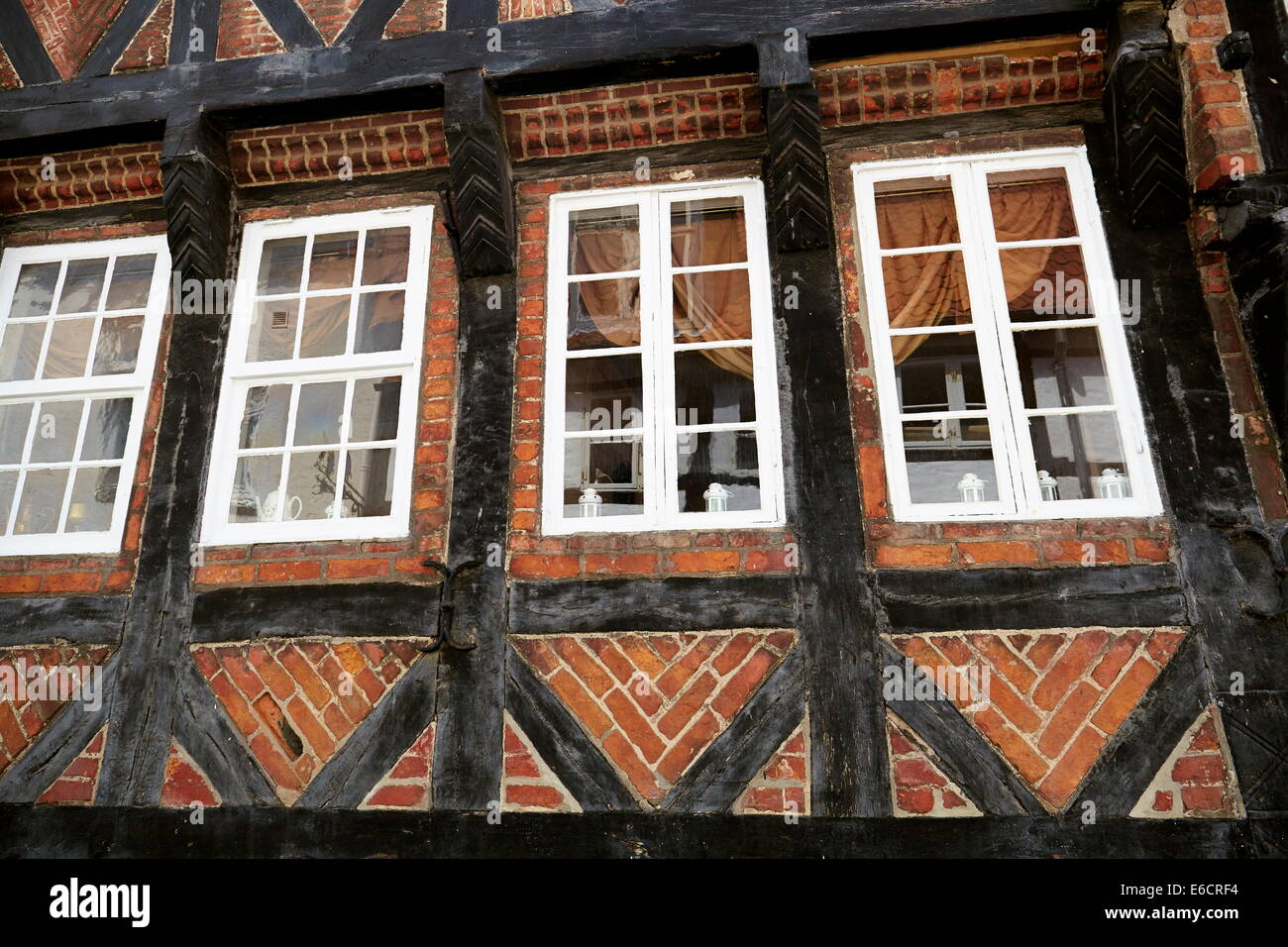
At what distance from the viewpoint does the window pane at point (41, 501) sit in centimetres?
418

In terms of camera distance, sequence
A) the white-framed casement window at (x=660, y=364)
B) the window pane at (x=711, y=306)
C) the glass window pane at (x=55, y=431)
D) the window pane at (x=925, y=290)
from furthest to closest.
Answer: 1. the glass window pane at (x=55, y=431)
2. the window pane at (x=711, y=306)
3. the window pane at (x=925, y=290)
4. the white-framed casement window at (x=660, y=364)

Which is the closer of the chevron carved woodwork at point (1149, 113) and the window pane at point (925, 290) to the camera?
the chevron carved woodwork at point (1149, 113)

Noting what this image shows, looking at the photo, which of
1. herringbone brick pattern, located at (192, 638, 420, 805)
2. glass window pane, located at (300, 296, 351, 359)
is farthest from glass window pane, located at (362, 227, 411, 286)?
herringbone brick pattern, located at (192, 638, 420, 805)

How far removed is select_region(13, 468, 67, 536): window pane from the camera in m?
4.18

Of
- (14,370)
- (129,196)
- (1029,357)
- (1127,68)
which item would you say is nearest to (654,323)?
(1029,357)

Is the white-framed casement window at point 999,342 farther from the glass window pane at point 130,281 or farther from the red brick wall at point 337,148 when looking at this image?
the glass window pane at point 130,281

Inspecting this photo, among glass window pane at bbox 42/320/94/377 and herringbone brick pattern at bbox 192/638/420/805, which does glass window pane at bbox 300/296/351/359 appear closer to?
glass window pane at bbox 42/320/94/377

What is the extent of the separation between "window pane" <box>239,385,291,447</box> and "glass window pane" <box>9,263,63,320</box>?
4.63ft

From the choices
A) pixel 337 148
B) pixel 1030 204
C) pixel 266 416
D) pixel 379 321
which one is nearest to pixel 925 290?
pixel 1030 204

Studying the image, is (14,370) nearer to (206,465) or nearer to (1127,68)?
(206,465)

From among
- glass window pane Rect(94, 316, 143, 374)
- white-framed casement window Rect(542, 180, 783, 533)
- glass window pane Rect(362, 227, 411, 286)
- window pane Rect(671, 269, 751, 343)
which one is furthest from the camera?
glass window pane Rect(94, 316, 143, 374)

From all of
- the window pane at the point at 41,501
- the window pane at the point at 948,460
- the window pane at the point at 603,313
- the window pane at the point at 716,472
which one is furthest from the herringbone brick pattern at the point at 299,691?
the window pane at the point at 948,460

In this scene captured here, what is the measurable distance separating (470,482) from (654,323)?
1157 mm

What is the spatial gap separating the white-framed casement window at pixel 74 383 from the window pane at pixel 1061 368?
4.33 metres
